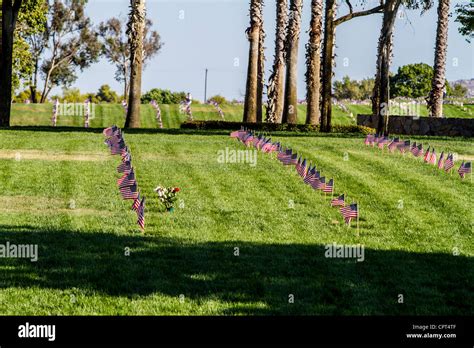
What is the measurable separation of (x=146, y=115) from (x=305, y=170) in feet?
138

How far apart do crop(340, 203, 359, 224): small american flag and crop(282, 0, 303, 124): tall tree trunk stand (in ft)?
88.6

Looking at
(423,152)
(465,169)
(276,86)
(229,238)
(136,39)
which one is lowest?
(229,238)

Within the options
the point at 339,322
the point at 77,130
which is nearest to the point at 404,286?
the point at 339,322

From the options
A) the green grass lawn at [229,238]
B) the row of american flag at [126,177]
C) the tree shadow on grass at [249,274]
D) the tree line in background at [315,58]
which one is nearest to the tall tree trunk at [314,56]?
the tree line in background at [315,58]

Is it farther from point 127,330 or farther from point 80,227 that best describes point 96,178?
point 127,330

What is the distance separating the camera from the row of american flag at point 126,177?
16719 millimetres

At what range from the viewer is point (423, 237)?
669 inches

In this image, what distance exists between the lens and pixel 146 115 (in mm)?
63531

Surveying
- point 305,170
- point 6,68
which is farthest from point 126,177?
point 6,68

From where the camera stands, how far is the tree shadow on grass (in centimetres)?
1231

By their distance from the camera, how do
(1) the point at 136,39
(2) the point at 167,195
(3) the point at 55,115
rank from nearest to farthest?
(2) the point at 167,195, (1) the point at 136,39, (3) the point at 55,115

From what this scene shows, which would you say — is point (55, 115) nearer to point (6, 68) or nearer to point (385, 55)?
point (6, 68)

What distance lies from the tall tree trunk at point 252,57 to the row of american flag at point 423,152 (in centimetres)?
1593

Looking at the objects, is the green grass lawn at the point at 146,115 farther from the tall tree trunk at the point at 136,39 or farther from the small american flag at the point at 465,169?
the small american flag at the point at 465,169
